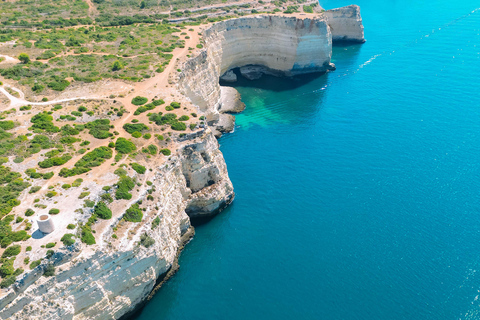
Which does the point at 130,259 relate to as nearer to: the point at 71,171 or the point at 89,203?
the point at 89,203

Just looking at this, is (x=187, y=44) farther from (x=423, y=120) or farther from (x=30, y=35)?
(x=423, y=120)

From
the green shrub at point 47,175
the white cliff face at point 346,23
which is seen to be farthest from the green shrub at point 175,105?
the white cliff face at point 346,23

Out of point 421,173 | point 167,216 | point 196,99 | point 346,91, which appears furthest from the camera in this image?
point 346,91

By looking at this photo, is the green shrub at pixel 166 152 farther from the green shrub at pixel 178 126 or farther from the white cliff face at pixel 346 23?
the white cliff face at pixel 346 23

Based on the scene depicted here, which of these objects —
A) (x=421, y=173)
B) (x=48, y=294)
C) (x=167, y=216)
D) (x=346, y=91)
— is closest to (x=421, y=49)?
(x=346, y=91)

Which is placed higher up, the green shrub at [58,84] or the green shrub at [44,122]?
the green shrub at [58,84]
